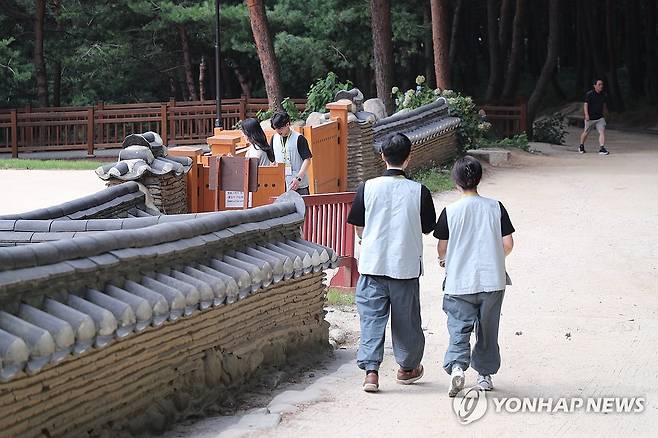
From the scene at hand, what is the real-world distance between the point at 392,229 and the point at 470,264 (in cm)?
56

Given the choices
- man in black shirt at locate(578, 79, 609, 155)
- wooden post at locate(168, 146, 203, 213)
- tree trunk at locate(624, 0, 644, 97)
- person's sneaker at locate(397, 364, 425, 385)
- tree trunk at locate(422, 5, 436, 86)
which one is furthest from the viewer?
tree trunk at locate(624, 0, 644, 97)

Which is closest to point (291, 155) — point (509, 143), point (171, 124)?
point (509, 143)

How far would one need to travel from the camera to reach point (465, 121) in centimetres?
2367

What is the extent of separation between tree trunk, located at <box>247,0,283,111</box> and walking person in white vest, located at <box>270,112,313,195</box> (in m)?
12.7

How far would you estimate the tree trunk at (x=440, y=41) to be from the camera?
24.7m

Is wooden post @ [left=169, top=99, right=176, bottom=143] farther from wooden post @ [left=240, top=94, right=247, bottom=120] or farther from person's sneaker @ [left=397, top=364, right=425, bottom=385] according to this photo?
person's sneaker @ [left=397, top=364, right=425, bottom=385]

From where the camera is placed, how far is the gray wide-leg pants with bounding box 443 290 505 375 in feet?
22.3

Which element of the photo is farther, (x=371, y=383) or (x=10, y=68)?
(x=10, y=68)

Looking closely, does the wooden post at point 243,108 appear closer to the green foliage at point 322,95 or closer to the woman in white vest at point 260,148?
the green foliage at point 322,95

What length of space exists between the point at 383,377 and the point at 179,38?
27.4 m

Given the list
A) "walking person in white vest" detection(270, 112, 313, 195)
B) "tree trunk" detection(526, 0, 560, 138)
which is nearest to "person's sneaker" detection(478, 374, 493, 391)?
"walking person in white vest" detection(270, 112, 313, 195)

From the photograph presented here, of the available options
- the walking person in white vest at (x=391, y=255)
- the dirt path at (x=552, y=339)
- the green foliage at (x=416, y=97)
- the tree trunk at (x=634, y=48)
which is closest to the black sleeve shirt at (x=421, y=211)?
the walking person in white vest at (x=391, y=255)

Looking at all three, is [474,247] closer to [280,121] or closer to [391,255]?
[391,255]

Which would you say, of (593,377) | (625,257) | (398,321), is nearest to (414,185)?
(398,321)
